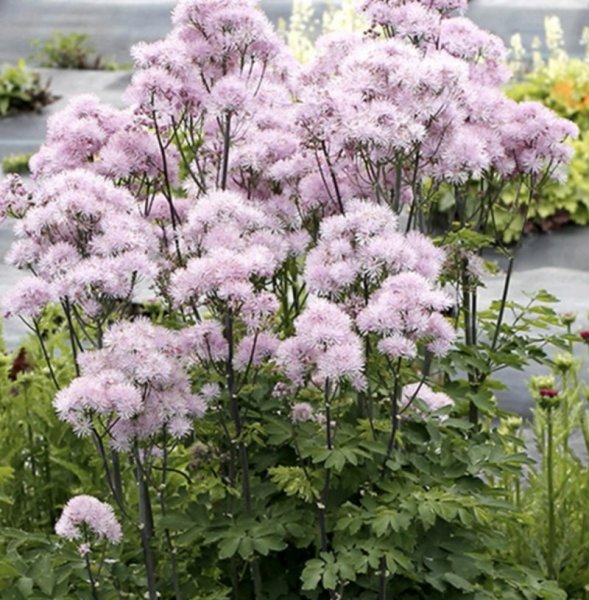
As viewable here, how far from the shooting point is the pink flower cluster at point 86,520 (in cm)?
267

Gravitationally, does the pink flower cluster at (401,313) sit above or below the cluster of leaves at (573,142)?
above

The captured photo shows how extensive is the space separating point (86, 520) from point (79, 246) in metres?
0.59

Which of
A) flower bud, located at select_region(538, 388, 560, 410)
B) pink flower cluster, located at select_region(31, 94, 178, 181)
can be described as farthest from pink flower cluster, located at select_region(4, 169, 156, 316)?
flower bud, located at select_region(538, 388, 560, 410)

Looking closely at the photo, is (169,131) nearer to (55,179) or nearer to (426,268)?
(55,179)

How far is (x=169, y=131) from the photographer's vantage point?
3461mm

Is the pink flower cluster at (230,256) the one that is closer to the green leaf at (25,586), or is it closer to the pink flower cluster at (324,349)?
the pink flower cluster at (324,349)

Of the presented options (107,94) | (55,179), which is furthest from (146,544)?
(107,94)

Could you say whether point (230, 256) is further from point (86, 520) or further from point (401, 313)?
point (86, 520)

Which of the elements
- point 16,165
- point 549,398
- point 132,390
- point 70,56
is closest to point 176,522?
point 132,390

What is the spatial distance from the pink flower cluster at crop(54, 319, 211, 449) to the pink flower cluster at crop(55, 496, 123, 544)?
130 mm

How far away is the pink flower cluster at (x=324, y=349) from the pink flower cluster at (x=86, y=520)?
47 centimetres

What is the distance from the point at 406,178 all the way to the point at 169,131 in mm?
616

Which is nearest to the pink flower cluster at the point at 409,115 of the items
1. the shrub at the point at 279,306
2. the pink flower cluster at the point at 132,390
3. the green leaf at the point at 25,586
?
the shrub at the point at 279,306

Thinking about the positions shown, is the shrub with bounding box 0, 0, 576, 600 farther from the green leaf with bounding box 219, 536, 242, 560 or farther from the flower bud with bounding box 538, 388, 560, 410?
the flower bud with bounding box 538, 388, 560, 410
